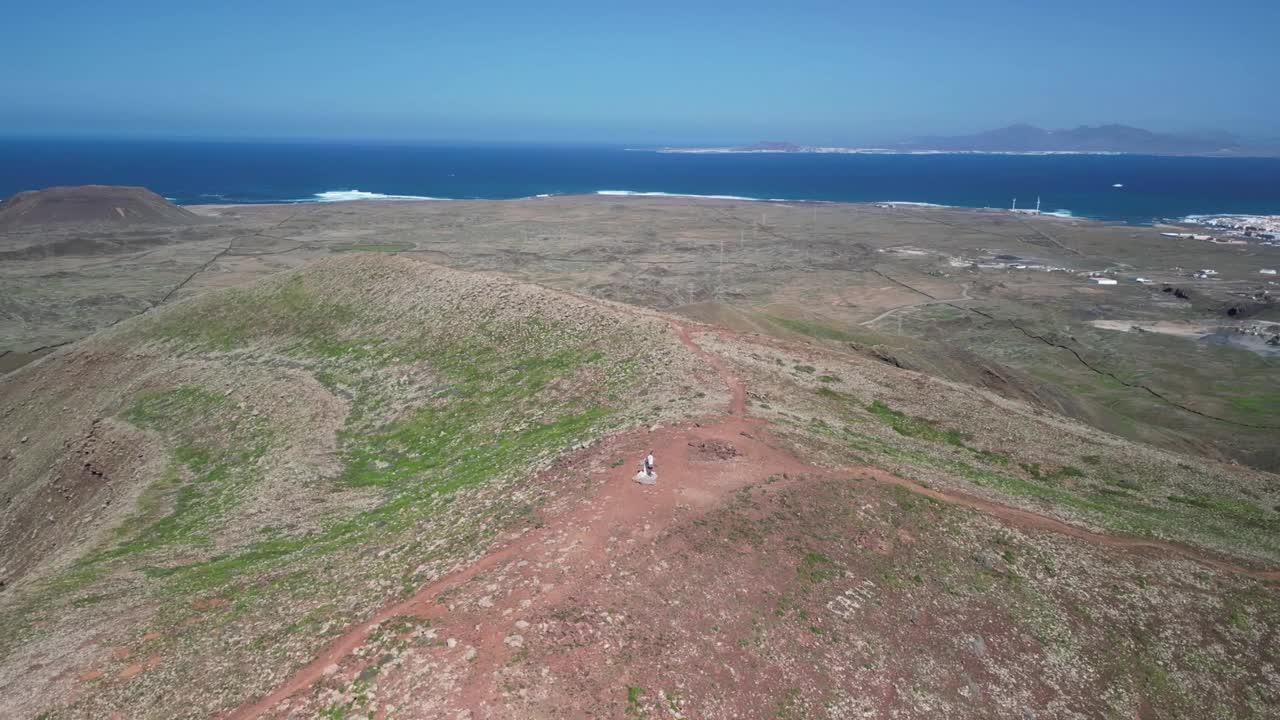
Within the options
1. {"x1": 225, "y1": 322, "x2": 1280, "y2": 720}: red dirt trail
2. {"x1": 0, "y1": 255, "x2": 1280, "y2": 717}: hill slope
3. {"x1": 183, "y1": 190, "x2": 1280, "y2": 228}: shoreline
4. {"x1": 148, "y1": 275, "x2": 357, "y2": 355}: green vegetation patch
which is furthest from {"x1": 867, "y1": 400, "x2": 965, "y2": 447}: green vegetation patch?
{"x1": 183, "y1": 190, "x2": 1280, "y2": 228}: shoreline

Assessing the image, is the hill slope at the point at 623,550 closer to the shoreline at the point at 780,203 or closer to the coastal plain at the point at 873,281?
the coastal plain at the point at 873,281

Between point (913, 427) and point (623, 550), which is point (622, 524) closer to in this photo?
point (623, 550)

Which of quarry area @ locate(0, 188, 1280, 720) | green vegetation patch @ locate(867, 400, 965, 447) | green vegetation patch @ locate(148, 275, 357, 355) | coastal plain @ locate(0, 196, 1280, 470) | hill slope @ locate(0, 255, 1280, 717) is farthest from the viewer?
coastal plain @ locate(0, 196, 1280, 470)

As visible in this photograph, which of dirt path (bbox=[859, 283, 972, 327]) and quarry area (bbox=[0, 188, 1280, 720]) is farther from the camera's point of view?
dirt path (bbox=[859, 283, 972, 327])

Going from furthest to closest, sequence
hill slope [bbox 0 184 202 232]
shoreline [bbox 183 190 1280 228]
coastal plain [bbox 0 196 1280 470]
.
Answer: shoreline [bbox 183 190 1280 228] < hill slope [bbox 0 184 202 232] < coastal plain [bbox 0 196 1280 470]

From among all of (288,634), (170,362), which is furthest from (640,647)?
(170,362)

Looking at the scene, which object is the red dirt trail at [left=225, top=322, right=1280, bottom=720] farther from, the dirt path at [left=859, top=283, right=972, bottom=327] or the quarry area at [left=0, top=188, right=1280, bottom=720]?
the dirt path at [left=859, top=283, right=972, bottom=327]
